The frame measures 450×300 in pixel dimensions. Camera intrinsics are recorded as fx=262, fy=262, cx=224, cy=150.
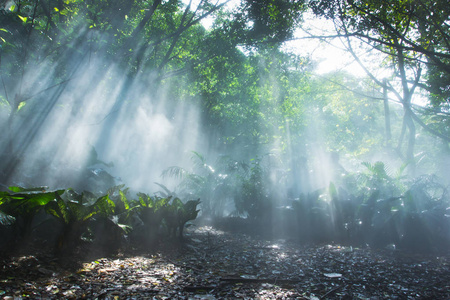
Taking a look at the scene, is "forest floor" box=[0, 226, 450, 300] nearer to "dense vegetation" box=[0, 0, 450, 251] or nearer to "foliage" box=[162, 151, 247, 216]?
"dense vegetation" box=[0, 0, 450, 251]

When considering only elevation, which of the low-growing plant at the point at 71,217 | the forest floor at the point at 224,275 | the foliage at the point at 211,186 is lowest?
the forest floor at the point at 224,275

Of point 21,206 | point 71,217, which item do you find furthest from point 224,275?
point 21,206

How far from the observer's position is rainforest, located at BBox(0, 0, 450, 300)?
3498 mm

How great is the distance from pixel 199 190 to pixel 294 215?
3.85m

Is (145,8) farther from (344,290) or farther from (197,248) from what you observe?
(344,290)

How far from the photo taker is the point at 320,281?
380cm

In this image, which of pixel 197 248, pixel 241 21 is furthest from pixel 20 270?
pixel 241 21

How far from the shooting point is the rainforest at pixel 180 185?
3.50 m

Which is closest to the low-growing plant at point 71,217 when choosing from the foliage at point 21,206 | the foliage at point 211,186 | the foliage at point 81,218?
the foliage at point 81,218

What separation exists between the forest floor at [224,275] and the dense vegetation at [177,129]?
60cm

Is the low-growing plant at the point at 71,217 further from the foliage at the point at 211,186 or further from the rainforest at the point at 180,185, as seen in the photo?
the foliage at the point at 211,186

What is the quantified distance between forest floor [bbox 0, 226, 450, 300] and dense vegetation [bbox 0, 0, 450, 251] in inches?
23.6

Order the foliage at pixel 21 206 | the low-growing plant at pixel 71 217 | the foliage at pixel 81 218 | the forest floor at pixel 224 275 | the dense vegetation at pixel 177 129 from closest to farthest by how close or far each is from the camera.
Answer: the forest floor at pixel 224 275 → the foliage at pixel 21 206 → the foliage at pixel 81 218 → the low-growing plant at pixel 71 217 → the dense vegetation at pixel 177 129

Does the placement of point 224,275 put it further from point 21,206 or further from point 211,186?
point 211,186
